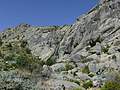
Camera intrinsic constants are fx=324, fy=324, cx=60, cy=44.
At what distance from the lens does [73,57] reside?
207 ft

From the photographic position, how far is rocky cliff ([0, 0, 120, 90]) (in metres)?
28.5

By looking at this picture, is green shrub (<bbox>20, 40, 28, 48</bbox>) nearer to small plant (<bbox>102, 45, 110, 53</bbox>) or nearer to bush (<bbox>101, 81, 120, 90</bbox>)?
small plant (<bbox>102, 45, 110, 53</bbox>)

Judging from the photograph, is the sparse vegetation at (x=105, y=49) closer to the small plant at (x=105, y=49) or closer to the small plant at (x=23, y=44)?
the small plant at (x=105, y=49)

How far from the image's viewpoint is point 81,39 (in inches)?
3346

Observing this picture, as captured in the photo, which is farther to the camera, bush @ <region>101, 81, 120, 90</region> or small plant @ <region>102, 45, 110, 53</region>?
small plant @ <region>102, 45, 110, 53</region>

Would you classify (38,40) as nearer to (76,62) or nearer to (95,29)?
(95,29)

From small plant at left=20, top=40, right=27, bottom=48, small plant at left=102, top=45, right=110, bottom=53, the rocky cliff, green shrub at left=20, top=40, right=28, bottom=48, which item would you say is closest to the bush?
the rocky cliff

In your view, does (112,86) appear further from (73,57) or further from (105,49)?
(73,57)

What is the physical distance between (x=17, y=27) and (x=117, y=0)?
3638 inches

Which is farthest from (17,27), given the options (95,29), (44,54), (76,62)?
(76,62)

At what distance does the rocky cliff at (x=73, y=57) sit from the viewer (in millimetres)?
28509

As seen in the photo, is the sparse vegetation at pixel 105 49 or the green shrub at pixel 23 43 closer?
the sparse vegetation at pixel 105 49

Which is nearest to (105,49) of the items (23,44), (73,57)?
(73,57)

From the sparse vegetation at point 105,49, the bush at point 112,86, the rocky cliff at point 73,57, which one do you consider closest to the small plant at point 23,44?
the rocky cliff at point 73,57
